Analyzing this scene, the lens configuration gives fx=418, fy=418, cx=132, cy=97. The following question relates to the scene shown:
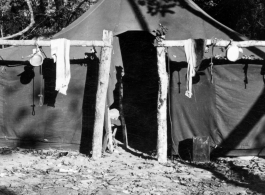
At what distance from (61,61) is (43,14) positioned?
6926 mm

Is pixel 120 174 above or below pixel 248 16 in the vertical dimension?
below

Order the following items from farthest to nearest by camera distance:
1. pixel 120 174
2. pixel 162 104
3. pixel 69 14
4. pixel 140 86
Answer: pixel 69 14, pixel 140 86, pixel 162 104, pixel 120 174

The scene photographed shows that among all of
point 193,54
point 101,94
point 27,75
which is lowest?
point 101,94

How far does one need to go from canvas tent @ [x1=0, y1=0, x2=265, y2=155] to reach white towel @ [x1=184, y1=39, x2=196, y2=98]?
42 centimetres

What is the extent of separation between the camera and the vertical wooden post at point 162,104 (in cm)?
778

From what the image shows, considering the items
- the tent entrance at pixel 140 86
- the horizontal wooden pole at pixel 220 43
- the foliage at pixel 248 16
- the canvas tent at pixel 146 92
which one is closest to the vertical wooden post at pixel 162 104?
the horizontal wooden pole at pixel 220 43

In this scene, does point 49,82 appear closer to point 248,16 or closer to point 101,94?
point 101,94

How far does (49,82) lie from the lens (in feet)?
28.8

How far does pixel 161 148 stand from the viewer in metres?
7.96

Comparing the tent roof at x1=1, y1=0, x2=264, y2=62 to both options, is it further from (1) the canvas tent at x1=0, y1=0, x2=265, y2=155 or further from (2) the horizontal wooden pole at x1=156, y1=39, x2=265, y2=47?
(2) the horizontal wooden pole at x1=156, y1=39, x2=265, y2=47

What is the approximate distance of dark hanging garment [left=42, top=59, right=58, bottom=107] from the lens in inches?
344

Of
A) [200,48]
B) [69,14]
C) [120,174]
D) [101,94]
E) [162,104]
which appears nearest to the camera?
[120,174]

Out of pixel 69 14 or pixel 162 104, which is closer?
pixel 162 104

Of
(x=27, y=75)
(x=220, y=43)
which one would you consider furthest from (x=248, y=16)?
(x=27, y=75)
